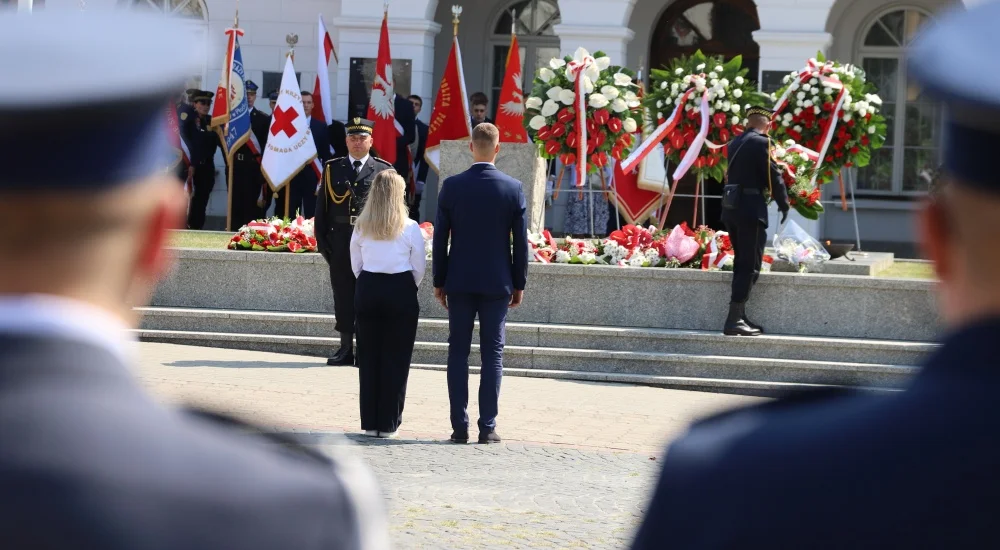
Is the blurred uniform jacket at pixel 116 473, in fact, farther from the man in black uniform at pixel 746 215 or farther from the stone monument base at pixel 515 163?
the stone monument base at pixel 515 163

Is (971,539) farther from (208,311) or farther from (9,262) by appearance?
(208,311)

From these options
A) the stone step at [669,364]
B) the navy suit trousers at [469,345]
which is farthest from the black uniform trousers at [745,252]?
the navy suit trousers at [469,345]

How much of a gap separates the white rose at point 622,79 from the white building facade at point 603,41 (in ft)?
19.1

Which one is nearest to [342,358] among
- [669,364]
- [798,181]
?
[669,364]

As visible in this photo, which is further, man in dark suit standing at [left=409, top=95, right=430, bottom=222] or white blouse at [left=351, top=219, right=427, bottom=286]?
man in dark suit standing at [left=409, top=95, right=430, bottom=222]

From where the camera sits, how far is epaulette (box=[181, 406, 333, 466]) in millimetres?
1525

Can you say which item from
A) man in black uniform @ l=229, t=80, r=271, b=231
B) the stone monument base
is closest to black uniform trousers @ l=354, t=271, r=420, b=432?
the stone monument base

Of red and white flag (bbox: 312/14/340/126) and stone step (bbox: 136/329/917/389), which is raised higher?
red and white flag (bbox: 312/14/340/126)

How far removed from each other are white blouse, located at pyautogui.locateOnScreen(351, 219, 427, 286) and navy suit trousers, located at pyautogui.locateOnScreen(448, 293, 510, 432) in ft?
1.03

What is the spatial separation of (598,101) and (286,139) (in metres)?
5.40

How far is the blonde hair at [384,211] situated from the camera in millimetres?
8648

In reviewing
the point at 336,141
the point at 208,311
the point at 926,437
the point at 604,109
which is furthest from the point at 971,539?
the point at 336,141

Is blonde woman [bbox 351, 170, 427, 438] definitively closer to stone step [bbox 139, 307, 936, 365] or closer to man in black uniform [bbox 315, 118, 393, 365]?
man in black uniform [bbox 315, 118, 393, 365]

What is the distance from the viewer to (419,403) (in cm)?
1016
